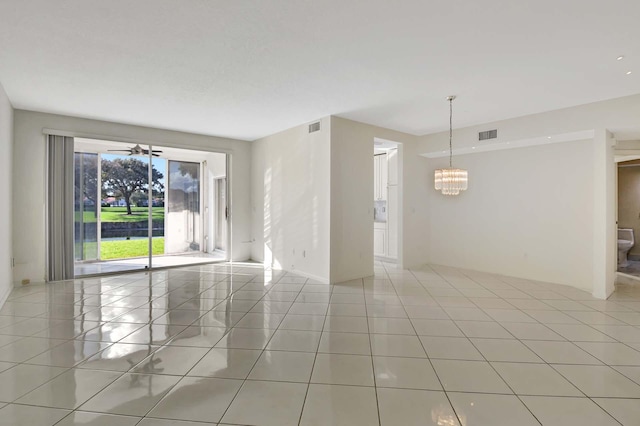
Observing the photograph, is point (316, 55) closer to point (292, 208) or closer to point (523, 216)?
point (292, 208)

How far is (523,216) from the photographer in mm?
5711

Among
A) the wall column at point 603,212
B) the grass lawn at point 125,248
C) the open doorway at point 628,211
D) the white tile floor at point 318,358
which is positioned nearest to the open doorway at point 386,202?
the white tile floor at point 318,358


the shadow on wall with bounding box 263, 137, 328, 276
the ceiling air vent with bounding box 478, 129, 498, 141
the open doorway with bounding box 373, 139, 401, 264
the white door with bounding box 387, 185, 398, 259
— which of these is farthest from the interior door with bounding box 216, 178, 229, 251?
the ceiling air vent with bounding box 478, 129, 498, 141

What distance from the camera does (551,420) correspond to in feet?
6.17

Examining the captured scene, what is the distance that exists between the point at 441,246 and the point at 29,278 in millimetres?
7768

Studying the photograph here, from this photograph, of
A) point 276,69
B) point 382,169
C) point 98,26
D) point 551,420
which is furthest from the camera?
point 382,169

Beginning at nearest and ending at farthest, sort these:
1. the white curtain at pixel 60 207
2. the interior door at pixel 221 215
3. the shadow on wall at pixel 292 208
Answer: the white curtain at pixel 60 207
the shadow on wall at pixel 292 208
the interior door at pixel 221 215

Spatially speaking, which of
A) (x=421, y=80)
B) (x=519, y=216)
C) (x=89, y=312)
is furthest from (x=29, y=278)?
(x=519, y=216)

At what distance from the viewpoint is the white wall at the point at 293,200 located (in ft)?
17.6

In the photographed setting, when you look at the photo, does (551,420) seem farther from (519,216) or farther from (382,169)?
(382,169)

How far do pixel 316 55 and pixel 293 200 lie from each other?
327 cm

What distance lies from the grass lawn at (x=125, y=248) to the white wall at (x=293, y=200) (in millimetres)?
2155

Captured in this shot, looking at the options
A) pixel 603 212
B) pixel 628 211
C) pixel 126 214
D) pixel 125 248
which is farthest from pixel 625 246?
pixel 125 248

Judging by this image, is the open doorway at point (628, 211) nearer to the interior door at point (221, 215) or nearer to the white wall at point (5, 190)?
the interior door at point (221, 215)
